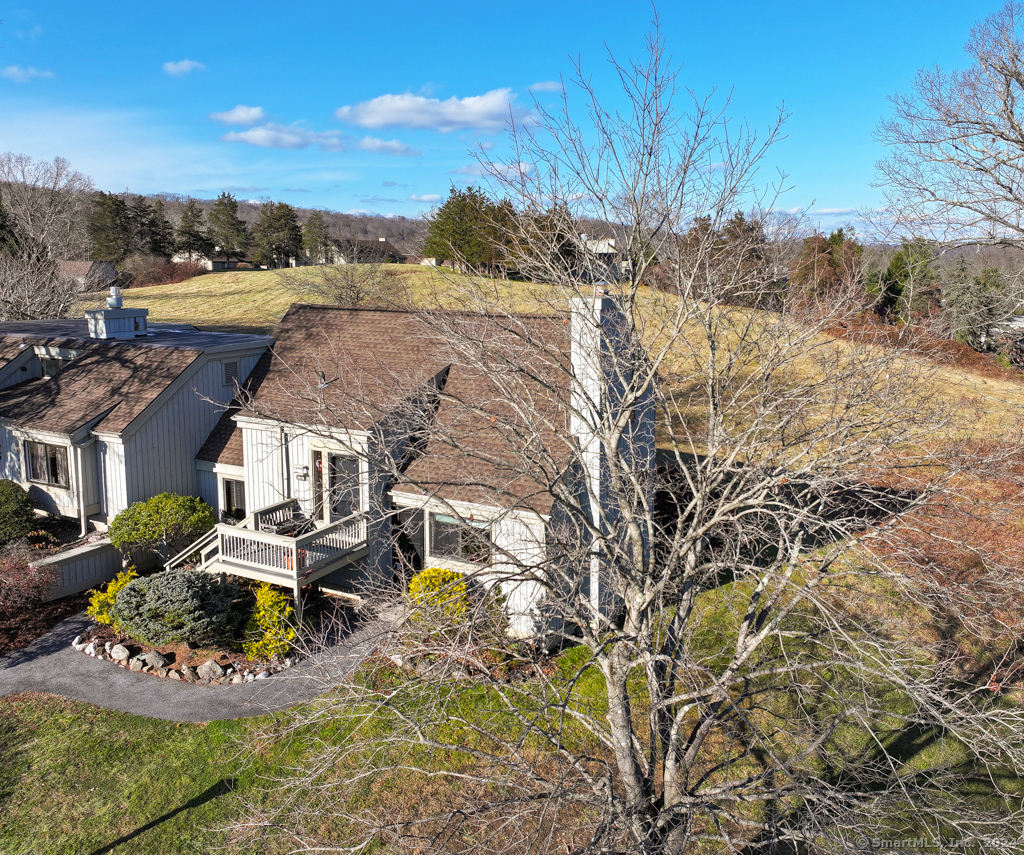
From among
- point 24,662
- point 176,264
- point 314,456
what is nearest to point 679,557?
point 314,456

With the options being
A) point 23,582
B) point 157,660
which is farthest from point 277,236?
point 157,660

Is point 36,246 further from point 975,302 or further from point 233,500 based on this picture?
point 975,302

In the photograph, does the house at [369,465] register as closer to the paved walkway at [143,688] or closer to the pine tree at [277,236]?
the paved walkway at [143,688]

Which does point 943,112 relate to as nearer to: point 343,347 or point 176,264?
point 343,347

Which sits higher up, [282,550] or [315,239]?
[315,239]

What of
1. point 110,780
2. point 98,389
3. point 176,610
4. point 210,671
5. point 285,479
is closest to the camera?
point 110,780

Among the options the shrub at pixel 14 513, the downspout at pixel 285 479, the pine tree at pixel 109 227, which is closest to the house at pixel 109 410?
the shrub at pixel 14 513

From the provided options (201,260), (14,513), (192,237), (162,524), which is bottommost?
(14,513)
